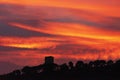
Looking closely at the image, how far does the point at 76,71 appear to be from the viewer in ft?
319

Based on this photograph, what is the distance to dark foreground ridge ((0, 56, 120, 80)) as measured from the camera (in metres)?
92.7

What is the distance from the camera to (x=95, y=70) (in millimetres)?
94500

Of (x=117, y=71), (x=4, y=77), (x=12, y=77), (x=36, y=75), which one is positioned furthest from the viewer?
(x=4, y=77)

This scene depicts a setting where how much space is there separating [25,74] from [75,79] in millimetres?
13670

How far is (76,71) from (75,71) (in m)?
0.18

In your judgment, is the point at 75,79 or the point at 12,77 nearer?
the point at 75,79

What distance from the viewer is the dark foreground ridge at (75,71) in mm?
92688

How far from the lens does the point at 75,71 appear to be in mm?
97375

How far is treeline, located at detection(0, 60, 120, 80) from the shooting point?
92650 millimetres

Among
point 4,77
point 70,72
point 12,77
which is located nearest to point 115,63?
point 70,72

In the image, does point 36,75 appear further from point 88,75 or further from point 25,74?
point 88,75

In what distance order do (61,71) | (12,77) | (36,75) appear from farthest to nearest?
(12,77) → (36,75) → (61,71)

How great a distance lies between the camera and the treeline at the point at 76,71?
304 feet

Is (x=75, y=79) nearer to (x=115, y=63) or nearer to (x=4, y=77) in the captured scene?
(x=115, y=63)
